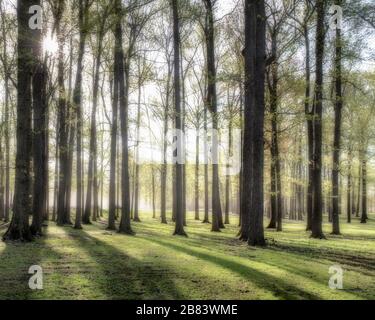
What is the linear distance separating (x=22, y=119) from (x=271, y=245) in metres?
9.79

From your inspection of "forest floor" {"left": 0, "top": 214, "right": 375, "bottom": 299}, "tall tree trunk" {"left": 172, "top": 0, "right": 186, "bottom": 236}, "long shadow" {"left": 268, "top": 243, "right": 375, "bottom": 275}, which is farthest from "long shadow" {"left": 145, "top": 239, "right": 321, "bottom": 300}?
"tall tree trunk" {"left": 172, "top": 0, "right": 186, "bottom": 236}

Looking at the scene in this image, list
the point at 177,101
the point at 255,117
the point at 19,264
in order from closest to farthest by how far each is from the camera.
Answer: the point at 19,264
the point at 255,117
the point at 177,101

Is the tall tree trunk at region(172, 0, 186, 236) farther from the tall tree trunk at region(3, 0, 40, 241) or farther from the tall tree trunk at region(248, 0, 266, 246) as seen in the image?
the tall tree trunk at region(3, 0, 40, 241)

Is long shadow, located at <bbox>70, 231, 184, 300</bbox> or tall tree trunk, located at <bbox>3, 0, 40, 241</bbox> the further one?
tall tree trunk, located at <bbox>3, 0, 40, 241</bbox>

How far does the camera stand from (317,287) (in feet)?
26.2

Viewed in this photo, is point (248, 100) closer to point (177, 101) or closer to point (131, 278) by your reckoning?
point (177, 101)

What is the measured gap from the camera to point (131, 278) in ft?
27.6

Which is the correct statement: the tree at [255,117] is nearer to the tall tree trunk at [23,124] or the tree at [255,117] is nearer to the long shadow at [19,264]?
the long shadow at [19,264]

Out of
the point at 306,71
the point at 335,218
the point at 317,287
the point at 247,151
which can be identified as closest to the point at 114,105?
the point at 247,151

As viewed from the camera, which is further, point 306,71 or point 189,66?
point 189,66

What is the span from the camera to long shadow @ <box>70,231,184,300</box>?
7117mm

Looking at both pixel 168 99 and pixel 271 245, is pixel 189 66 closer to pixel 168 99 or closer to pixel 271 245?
pixel 168 99

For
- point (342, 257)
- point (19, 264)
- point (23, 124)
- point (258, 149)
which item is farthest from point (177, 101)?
point (19, 264)
